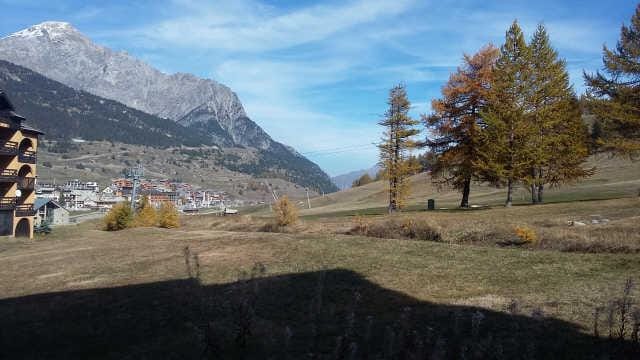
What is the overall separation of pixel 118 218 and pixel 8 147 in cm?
1140

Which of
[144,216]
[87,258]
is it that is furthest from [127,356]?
[144,216]

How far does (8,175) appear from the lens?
44.6 m

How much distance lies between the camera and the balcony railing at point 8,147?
43153mm

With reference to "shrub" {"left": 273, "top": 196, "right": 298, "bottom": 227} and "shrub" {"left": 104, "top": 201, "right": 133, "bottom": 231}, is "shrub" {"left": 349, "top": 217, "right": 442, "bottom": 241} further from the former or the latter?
"shrub" {"left": 104, "top": 201, "right": 133, "bottom": 231}

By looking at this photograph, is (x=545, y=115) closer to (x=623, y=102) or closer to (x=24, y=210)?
(x=623, y=102)

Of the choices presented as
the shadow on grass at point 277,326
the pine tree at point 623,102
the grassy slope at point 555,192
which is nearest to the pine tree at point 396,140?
the grassy slope at point 555,192

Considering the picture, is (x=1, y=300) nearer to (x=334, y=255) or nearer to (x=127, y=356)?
(x=127, y=356)

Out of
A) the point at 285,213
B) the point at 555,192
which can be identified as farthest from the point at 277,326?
the point at 555,192

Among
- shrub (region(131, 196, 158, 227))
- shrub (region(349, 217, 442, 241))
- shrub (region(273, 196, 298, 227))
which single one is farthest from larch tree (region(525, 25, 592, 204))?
shrub (region(131, 196, 158, 227))

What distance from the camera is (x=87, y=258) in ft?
76.7

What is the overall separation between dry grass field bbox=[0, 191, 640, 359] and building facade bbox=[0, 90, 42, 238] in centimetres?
2663

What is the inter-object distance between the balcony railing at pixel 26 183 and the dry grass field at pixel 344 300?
28104 mm

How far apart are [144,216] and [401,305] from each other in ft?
129

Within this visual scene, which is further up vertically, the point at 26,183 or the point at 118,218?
the point at 26,183
